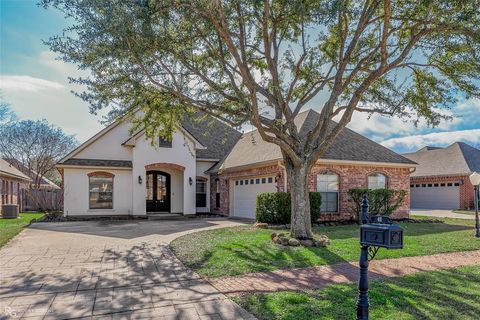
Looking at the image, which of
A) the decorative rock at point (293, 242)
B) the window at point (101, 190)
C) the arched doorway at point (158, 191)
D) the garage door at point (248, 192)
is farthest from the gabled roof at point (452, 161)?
the window at point (101, 190)

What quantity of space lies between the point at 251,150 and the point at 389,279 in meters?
13.3

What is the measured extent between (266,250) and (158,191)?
13.4 metres

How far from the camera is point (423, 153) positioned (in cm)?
3406

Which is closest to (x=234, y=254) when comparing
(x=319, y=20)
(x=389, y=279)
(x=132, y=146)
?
(x=389, y=279)

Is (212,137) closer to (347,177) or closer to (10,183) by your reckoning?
(347,177)

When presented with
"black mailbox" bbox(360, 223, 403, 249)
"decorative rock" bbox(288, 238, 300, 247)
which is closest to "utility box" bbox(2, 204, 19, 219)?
"decorative rock" bbox(288, 238, 300, 247)

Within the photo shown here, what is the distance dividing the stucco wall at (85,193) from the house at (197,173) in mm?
24

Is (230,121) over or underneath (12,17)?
underneath

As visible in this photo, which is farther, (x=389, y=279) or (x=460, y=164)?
(x=460, y=164)

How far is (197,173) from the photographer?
849 inches

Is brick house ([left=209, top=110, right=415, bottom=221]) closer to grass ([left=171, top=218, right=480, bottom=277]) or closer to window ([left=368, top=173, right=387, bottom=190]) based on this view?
window ([left=368, top=173, right=387, bottom=190])

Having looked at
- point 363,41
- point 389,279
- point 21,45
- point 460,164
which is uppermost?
point 363,41

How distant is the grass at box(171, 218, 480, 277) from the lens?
24.2ft

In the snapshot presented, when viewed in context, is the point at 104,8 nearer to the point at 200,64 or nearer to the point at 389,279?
the point at 200,64
